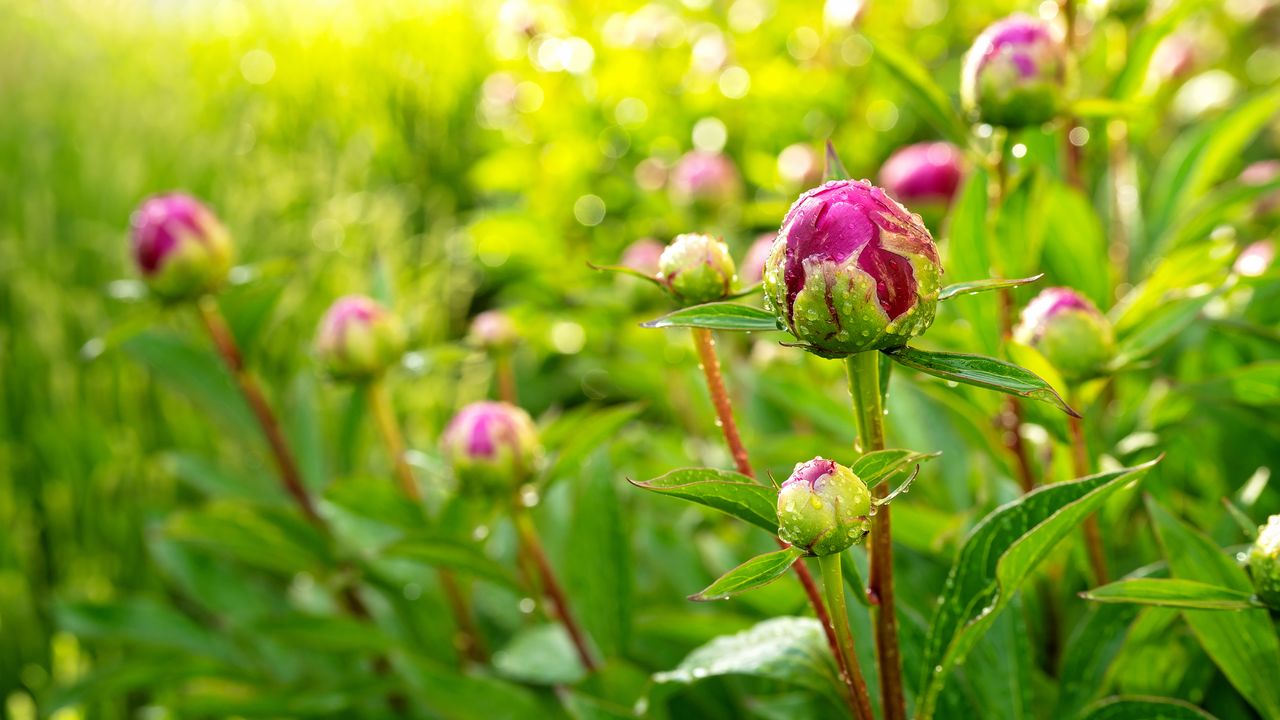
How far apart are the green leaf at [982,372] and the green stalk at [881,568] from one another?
3cm

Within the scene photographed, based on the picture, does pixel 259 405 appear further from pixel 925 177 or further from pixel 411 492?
pixel 925 177

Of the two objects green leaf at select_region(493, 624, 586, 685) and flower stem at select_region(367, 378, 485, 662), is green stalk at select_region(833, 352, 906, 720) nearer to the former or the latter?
green leaf at select_region(493, 624, 586, 685)

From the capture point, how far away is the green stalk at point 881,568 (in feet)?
1.73

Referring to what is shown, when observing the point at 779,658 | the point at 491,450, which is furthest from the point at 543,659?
the point at 779,658

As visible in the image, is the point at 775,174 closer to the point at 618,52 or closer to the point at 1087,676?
the point at 618,52

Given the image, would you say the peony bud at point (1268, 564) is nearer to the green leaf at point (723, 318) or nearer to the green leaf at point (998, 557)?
the green leaf at point (998, 557)

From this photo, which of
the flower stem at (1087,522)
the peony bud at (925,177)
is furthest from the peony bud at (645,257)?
the flower stem at (1087,522)

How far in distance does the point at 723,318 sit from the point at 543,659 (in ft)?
1.85

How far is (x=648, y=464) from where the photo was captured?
1097mm

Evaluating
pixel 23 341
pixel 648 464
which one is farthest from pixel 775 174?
pixel 23 341

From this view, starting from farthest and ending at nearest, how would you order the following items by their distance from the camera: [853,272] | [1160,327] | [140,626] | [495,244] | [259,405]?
[495,244]
[140,626]
[259,405]
[1160,327]
[853,272]

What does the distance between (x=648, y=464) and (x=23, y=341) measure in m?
1.68

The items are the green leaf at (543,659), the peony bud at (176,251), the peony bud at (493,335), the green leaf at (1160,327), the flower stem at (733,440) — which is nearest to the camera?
the flower stem at (733,440)

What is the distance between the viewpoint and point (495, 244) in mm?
1878
